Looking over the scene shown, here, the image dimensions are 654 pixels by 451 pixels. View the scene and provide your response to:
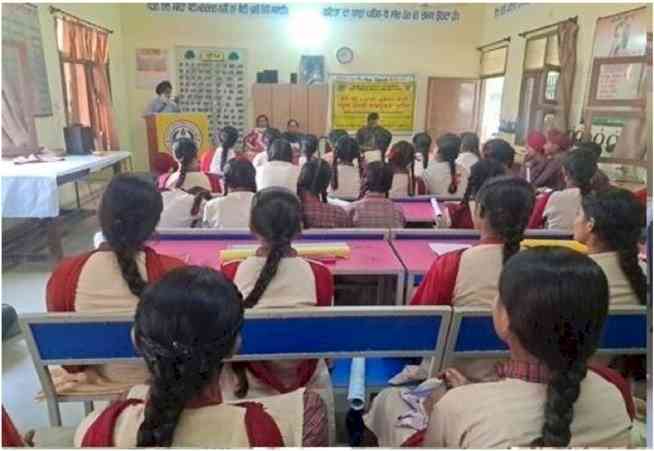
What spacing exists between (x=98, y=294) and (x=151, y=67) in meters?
6.14

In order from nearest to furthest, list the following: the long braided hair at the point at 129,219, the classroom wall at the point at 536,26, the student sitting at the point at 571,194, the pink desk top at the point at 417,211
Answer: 1. the long braided hair at the point at 129,219
2. the student sitting at the point at 571,194
3. the pink desk top at the point at 417,211
4. the classroom wall at the point at 536,26

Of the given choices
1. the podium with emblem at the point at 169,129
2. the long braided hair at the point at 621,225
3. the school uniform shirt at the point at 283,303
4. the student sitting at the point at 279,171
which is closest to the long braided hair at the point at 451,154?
the student sitting at the point at 279,171

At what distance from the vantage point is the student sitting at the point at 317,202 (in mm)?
2309

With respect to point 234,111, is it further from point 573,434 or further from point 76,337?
point 573,434

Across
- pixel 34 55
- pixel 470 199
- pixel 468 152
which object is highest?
pixel 34 55

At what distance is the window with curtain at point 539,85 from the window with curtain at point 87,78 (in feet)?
15.3

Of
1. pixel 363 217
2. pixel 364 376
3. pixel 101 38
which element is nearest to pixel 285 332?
pixel 364 376

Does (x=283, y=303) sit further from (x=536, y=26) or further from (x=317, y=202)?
(x=536, y=26)

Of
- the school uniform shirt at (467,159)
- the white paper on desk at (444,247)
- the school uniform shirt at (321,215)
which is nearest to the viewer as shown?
the white paper on desk at (444,247)

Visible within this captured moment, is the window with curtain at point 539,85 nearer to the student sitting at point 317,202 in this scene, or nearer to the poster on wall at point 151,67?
the student sitting at point 317,202

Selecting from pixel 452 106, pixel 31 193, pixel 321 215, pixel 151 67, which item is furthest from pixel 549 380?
pixel 151 67

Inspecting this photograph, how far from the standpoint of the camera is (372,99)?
696 centimetres

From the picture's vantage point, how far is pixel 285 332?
3.78 ft

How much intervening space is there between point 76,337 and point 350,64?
6.29 meters
